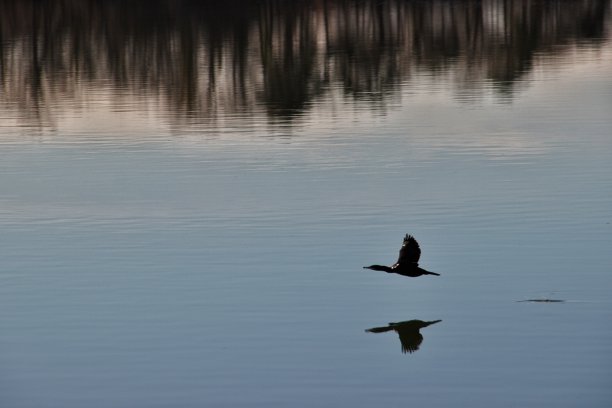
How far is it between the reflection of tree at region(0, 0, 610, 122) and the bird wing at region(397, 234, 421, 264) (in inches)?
974

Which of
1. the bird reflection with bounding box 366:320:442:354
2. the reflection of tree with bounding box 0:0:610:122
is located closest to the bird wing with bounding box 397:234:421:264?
the bird reflection with bounding box 366:320:442:354

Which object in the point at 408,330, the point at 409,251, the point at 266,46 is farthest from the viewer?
the point at 266,46

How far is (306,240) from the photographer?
24906 mm

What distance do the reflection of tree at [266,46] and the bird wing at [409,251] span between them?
24750mm

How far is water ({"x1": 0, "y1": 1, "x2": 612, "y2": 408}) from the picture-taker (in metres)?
18.1

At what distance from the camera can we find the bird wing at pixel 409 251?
19453 mm

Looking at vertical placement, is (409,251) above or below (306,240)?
above

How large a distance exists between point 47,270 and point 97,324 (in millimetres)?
3300

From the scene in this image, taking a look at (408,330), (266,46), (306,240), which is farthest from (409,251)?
(266,46)

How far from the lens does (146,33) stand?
260 feet

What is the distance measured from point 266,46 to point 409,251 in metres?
52.6

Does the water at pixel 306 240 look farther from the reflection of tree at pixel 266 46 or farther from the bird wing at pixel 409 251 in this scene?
the bird wing at pixel 409 251

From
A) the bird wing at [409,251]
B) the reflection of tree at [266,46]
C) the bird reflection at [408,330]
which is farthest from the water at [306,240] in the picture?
the bird wing at [409,251]

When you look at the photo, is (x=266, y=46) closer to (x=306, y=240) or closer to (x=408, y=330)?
(x=306, y=240)
